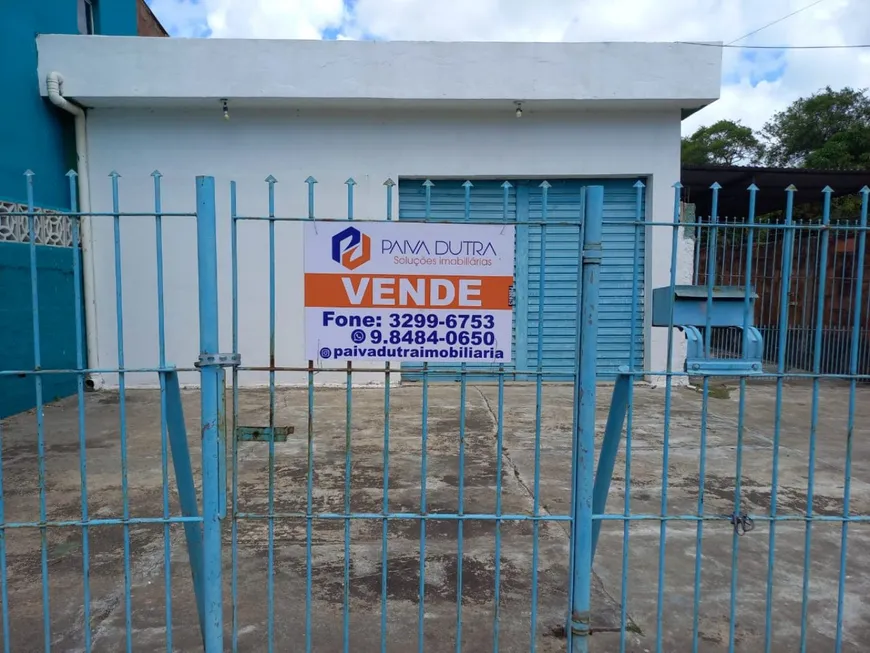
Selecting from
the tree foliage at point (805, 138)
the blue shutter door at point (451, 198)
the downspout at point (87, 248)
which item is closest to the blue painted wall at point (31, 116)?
the downspout at point (87, 248)

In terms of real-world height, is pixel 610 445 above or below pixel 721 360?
below

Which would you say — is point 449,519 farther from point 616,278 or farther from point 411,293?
point 616,278

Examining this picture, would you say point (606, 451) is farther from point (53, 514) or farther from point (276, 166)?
point (276, 166)

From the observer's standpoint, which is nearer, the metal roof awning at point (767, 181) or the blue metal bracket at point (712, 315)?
the blue metal bracket at point (712, 315)

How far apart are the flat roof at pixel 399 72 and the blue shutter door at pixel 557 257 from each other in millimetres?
1235

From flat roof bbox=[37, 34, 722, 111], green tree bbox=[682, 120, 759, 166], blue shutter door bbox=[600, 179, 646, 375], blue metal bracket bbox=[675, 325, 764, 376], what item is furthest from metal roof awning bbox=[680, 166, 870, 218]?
green tree bbox=[682, 120, 759, 166]

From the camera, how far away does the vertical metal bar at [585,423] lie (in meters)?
2.39

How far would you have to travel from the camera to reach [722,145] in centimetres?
2706

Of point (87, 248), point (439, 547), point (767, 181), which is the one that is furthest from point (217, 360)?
point (767, 181)

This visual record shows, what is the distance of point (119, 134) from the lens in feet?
27.6

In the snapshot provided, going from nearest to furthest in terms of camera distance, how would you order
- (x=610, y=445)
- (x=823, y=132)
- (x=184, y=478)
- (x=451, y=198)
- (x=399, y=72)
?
(x=184, y=478) < (x=610, y=445) < (x=399, y=72) < (x=451, y=198) < (x=823, y=132)

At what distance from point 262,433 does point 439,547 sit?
1715 mm

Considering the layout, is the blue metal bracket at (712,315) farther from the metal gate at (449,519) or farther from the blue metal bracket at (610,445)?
the blue metal bracket at (610,445)

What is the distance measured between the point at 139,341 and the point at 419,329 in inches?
290
